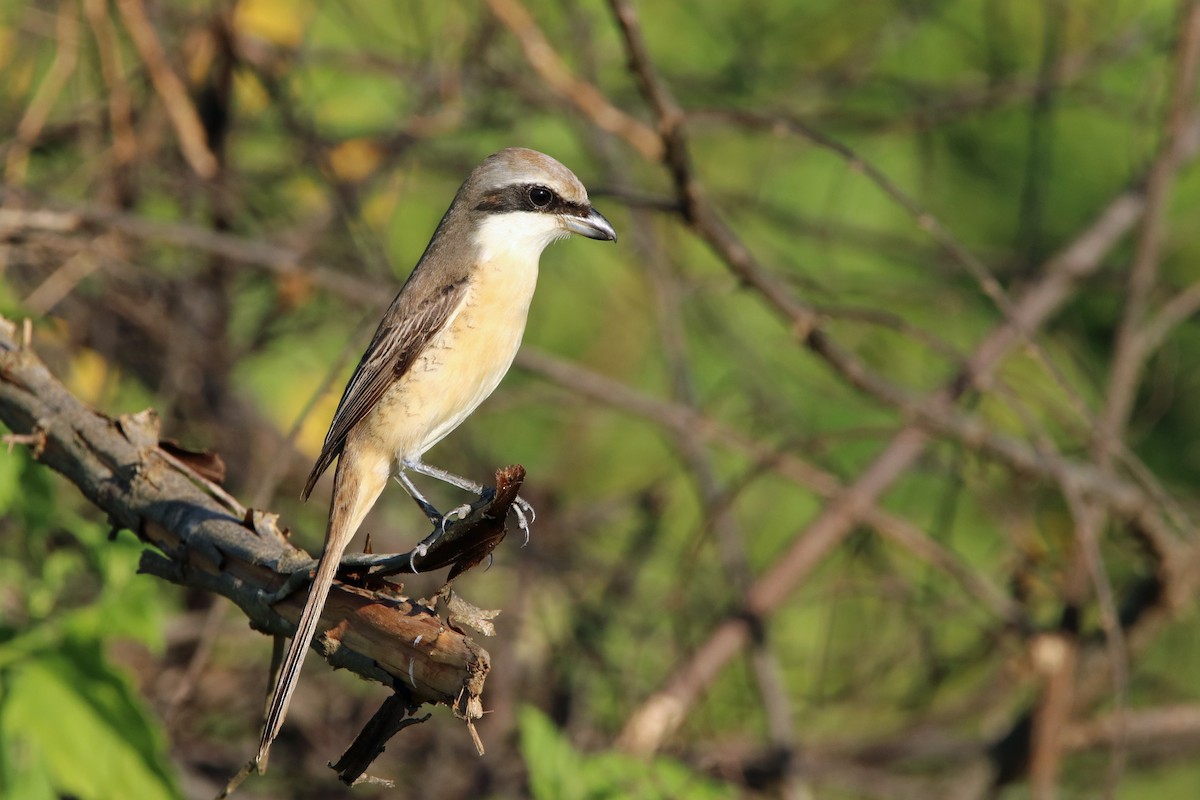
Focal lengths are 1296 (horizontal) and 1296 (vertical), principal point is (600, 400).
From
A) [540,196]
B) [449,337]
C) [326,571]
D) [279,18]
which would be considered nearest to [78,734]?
[326,571]

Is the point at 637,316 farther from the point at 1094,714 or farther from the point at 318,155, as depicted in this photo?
the point at 1094,714

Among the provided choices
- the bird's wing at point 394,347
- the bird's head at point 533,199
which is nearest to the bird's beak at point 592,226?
the bird's head at point 533,199

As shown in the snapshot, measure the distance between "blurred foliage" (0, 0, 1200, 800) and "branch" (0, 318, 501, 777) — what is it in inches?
31.8

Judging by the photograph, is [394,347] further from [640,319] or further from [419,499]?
[640,319]

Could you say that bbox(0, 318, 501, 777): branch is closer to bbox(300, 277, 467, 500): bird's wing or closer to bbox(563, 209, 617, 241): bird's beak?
bbox(300, 277, 467, 500): bird's wing

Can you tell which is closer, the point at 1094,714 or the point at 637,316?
the point at 1094,714

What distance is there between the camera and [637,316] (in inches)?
248

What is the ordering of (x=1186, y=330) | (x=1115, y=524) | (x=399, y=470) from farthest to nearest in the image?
1. (x=1186, y=330)
2. (x=1115, y=524)
3. (x=399, y=470)

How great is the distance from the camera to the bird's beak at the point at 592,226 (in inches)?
126

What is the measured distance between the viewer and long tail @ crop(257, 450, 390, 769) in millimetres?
2080

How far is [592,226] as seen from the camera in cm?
323

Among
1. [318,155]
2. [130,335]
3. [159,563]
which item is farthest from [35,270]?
[159,563]

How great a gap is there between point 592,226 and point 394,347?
1.90 feet

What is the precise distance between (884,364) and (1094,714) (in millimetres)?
1670
